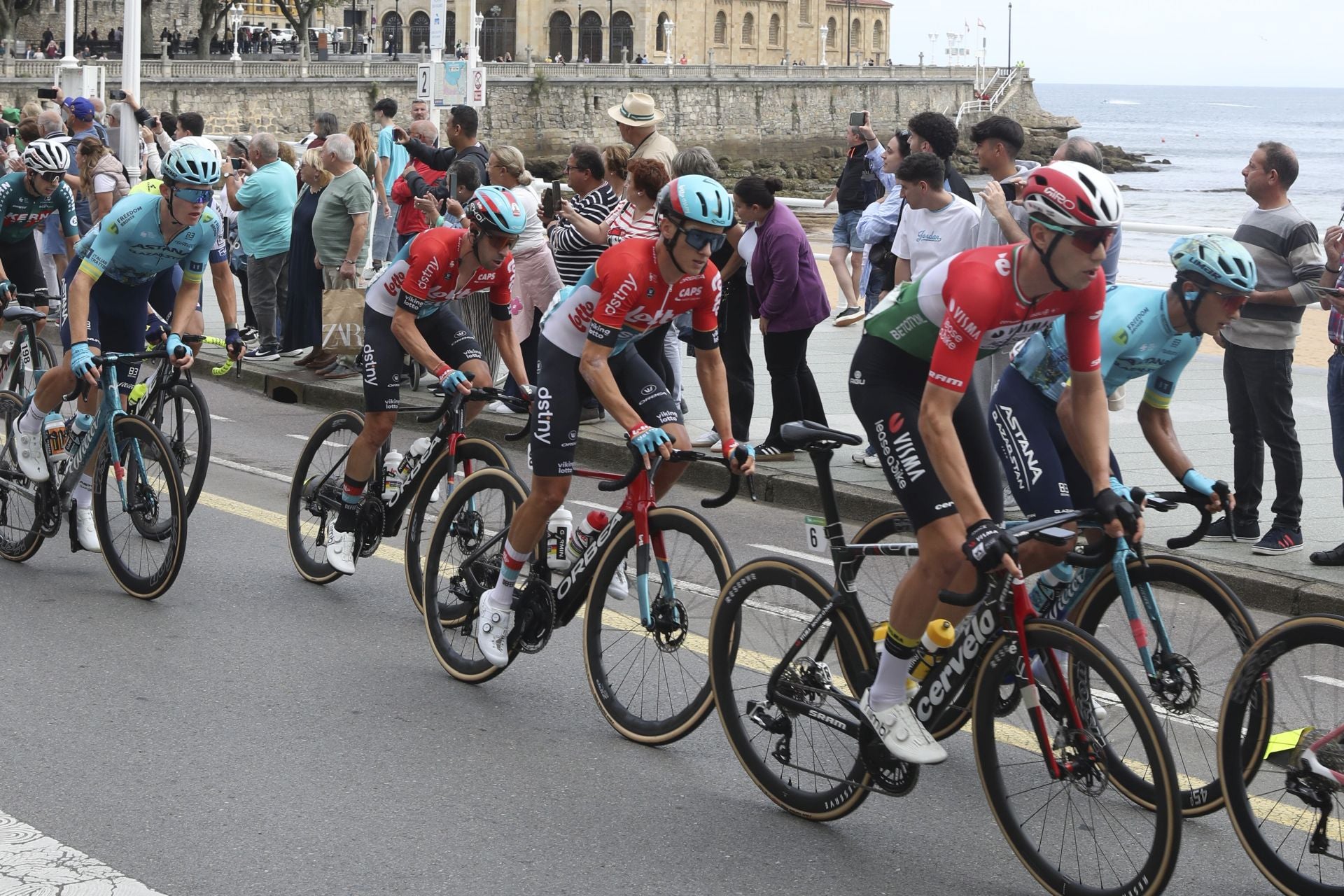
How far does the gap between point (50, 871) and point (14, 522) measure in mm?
3979

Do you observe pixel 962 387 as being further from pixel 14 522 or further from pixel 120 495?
pixel 14 522

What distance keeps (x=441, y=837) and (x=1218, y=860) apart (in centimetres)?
219

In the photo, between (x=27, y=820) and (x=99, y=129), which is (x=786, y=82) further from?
(x=27, y=820)

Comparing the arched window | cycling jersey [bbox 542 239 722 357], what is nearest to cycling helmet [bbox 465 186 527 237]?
cycling jersey [bbox 542 239 722 357]

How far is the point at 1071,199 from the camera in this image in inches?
177

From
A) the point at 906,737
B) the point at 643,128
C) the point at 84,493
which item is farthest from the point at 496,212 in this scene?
the point at 643,128

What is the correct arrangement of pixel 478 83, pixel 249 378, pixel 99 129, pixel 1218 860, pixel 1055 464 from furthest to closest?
pixel 478 83
pixel 99 129
pixel 249 378
pixel 1055 464
pixel 1218 860

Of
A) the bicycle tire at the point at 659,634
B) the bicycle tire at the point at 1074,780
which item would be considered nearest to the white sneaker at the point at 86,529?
the bicycle tire at the point at 659,634

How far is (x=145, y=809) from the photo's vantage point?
4.94m

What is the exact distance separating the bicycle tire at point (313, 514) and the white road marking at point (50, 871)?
3.02 m

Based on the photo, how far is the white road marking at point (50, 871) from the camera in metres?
4.36

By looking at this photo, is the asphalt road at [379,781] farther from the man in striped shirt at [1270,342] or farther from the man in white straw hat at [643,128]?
the man in white straw hat at [643,128]

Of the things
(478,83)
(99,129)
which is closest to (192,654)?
(99,129)

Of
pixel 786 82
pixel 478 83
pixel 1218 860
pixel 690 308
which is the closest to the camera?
pixel 1218 860
